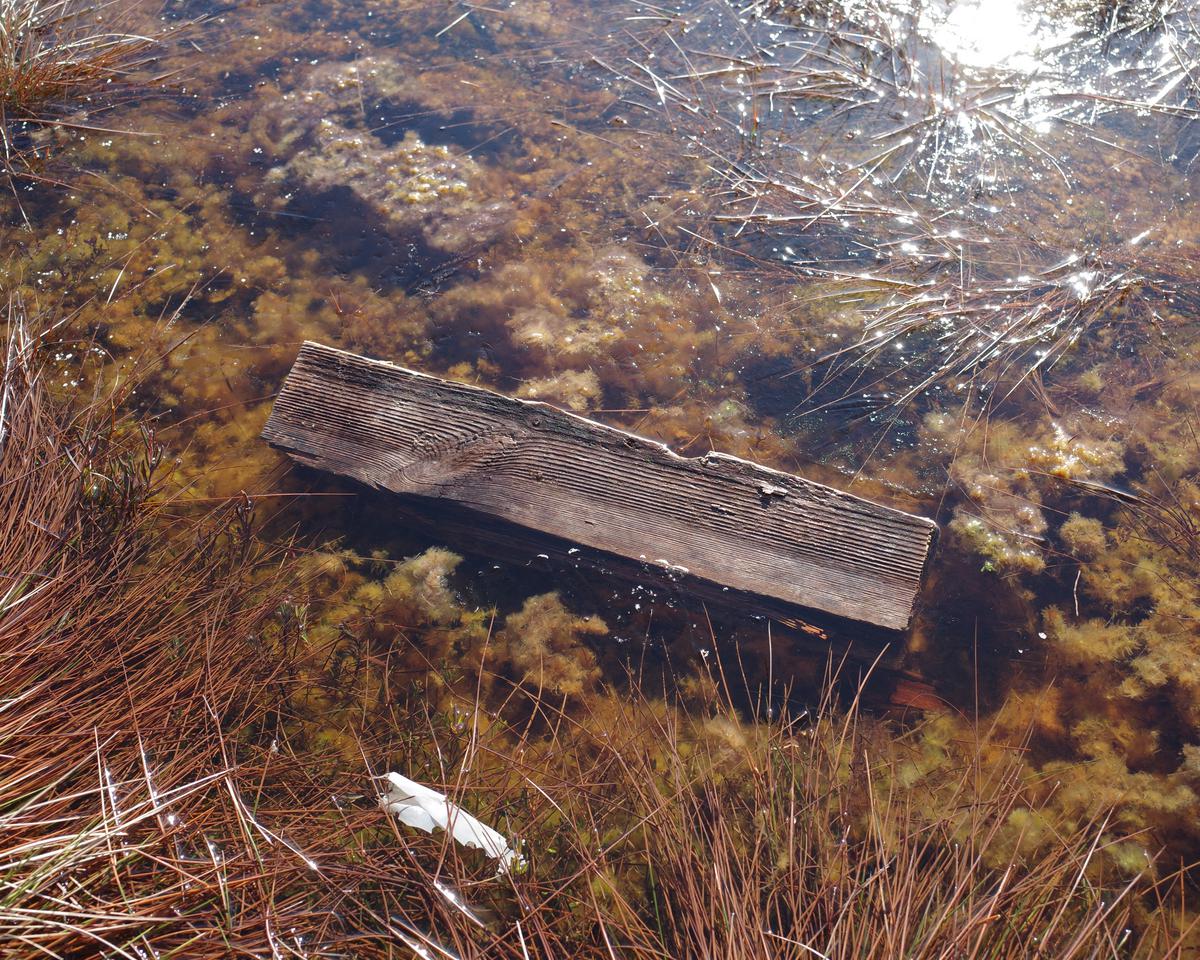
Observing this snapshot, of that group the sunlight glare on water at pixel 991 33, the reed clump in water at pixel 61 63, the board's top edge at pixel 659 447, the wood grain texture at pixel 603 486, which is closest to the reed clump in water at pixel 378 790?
the wood grain texture at pixel 603 486

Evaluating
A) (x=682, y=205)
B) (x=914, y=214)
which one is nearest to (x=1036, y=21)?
(x=914, y=214)

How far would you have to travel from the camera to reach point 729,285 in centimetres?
274

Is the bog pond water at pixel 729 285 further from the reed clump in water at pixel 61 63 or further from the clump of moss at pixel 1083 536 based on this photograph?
the reed clump in water at pixel 61 63

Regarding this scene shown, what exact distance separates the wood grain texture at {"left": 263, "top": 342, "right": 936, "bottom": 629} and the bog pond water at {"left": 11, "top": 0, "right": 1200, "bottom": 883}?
0.16 m

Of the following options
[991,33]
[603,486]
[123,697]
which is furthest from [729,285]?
[123,697]

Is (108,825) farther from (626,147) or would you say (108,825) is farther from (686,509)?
(626,147)

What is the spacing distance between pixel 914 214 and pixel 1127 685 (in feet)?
5.86

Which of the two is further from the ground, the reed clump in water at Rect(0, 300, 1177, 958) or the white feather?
the reed clump in water at Rect(0, 300, 1177, 958)

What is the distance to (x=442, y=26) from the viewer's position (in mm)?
3553

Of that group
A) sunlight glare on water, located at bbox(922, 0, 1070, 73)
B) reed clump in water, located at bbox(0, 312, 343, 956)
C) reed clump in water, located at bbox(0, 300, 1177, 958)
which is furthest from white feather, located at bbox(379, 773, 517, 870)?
sunlight glare on water, located at bbox(922, 0, 1070, 73)

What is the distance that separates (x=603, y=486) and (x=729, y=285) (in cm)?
105

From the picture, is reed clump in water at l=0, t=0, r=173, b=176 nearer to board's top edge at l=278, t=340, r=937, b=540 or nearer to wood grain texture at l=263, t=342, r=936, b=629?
board's top edge at l=278, t=340, r=937, b=540

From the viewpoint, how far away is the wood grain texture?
6.72 feet

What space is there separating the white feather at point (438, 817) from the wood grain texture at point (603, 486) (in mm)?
780
